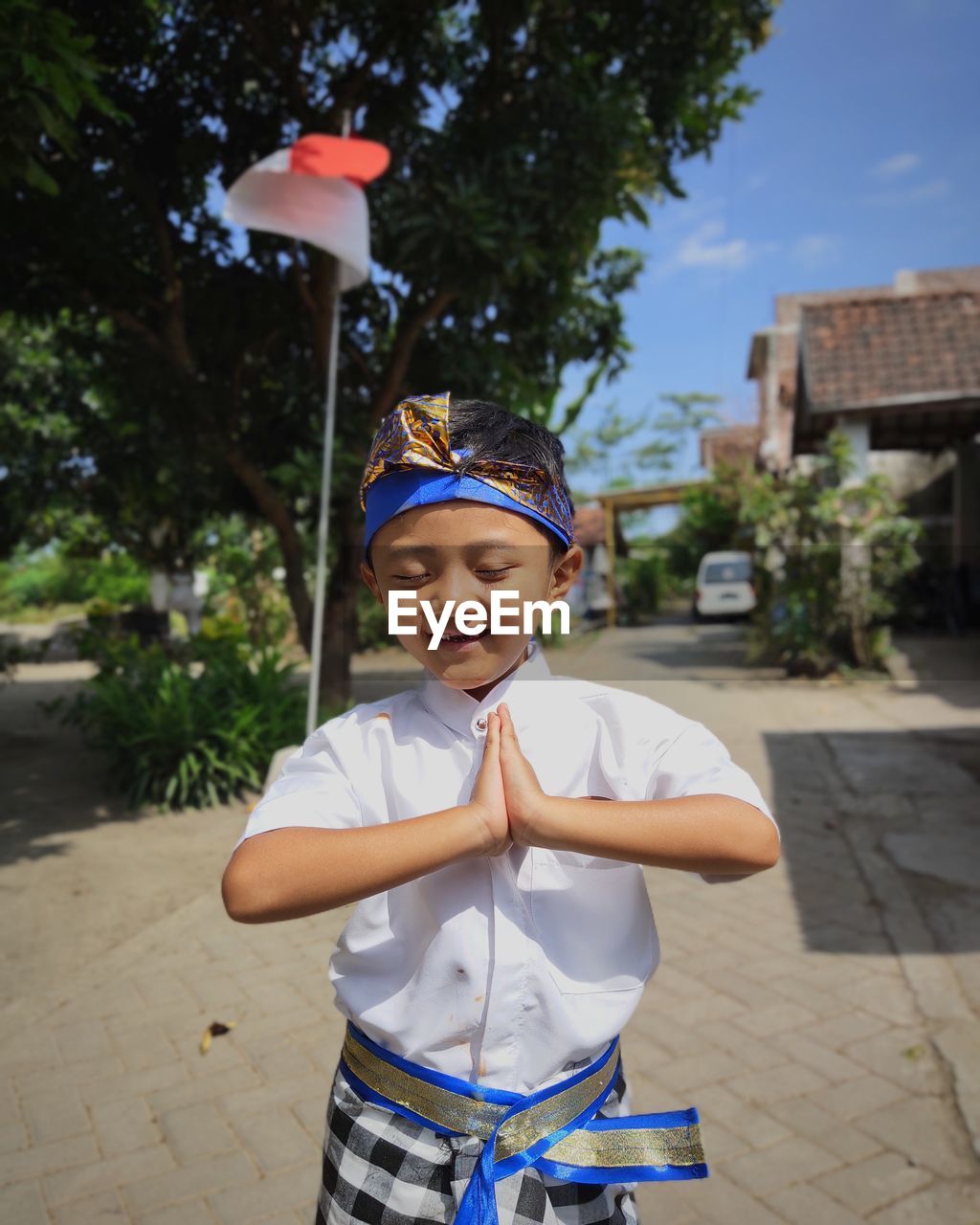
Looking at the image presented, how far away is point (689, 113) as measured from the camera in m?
6.92

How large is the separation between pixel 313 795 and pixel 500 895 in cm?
26

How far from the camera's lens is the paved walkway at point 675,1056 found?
240 cm

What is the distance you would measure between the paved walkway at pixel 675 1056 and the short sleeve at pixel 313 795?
528mm

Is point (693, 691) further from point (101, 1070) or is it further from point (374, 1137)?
point (374, 1137)

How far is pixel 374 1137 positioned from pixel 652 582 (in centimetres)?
1655

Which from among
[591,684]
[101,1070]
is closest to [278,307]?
[101,1070]

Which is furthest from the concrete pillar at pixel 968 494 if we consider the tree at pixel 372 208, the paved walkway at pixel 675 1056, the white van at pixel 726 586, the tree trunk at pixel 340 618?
the paved walkway at pixel 675 1056

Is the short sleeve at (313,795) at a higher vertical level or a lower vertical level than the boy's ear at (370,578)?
lower

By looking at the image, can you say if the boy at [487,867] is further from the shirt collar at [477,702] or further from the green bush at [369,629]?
the green bush at [369,629]

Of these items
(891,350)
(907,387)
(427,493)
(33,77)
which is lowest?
(427,493)

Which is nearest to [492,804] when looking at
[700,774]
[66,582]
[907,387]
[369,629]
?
[700,774]

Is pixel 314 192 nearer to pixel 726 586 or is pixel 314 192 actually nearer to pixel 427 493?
pixel 427 493

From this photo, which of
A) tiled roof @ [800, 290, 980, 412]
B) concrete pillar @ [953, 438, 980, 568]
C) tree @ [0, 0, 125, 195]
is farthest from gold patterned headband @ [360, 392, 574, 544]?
concrete pillar @ [953, 438, 980, 568]

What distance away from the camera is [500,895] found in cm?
120
